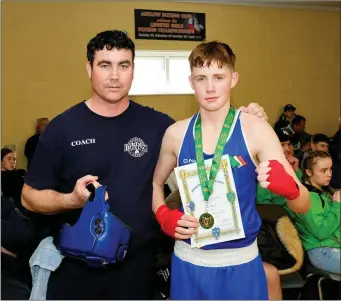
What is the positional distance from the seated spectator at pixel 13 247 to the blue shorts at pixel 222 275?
38.6 inches

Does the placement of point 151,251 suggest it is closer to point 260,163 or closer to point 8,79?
point 260,163

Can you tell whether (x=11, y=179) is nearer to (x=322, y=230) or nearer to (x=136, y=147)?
(x=136, y=147)

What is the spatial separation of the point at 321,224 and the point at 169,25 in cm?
511

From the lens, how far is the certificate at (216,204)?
1729 millimetres

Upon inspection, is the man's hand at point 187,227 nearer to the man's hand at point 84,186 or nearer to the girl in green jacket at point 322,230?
the man's hand at point 84,186

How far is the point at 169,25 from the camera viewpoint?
7.12 m

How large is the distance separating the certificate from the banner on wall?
5544mm

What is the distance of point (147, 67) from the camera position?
23.2 feet

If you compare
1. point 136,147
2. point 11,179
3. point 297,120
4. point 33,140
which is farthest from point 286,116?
point 136,147

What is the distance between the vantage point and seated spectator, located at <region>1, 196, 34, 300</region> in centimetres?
235

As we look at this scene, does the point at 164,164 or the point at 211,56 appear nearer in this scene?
the point at 211,56

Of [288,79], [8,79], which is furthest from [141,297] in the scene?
[288,79]

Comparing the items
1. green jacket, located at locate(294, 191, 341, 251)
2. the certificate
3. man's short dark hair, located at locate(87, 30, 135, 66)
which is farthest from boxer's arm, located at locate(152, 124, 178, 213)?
green jacket, located at locate(294, 191, 341, 251)

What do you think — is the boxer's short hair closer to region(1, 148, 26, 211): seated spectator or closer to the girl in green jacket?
the girl in green jacket
